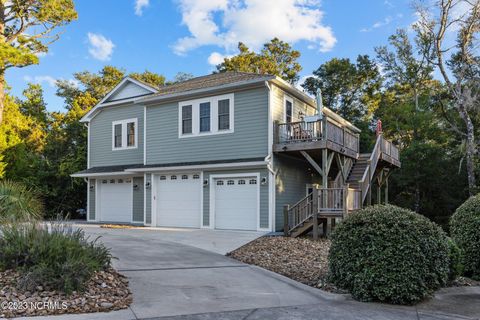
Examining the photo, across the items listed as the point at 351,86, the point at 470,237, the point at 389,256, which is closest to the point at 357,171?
the point at 470,237

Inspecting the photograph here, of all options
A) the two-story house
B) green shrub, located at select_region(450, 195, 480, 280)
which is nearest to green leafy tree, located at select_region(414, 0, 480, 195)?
the two-story house

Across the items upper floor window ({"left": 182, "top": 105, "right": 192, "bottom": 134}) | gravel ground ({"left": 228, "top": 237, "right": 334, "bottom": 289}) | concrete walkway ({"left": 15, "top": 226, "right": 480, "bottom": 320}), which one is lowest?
gravel ground ({"left": 228, "top": 237, "right": 334, "bottom": 289})

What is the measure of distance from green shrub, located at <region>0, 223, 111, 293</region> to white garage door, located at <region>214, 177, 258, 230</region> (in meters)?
8.82

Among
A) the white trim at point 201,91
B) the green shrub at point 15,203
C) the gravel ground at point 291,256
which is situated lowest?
the gravel ground at point 291,256

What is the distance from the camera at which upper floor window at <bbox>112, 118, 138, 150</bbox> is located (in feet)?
63.6

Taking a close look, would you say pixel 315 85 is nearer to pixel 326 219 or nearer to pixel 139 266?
pixel 326 219

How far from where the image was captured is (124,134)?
64.9 feet

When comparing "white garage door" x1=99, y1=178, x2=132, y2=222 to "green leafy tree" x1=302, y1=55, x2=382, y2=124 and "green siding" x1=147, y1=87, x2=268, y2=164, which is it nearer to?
"green siding" x1=147, y1=87, x2=268, y2=164

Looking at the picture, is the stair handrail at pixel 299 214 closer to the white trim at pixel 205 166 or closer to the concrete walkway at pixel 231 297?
the white trim at pixel 205 166

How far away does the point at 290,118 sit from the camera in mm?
16609

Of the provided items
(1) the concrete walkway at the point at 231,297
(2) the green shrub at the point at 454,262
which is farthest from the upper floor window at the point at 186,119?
(2) the green shrub at the point at 454,262

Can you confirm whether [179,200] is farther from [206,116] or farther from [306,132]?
[306,132]

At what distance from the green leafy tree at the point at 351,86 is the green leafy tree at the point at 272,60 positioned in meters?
2.89

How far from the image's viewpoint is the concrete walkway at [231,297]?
5.44 meters
